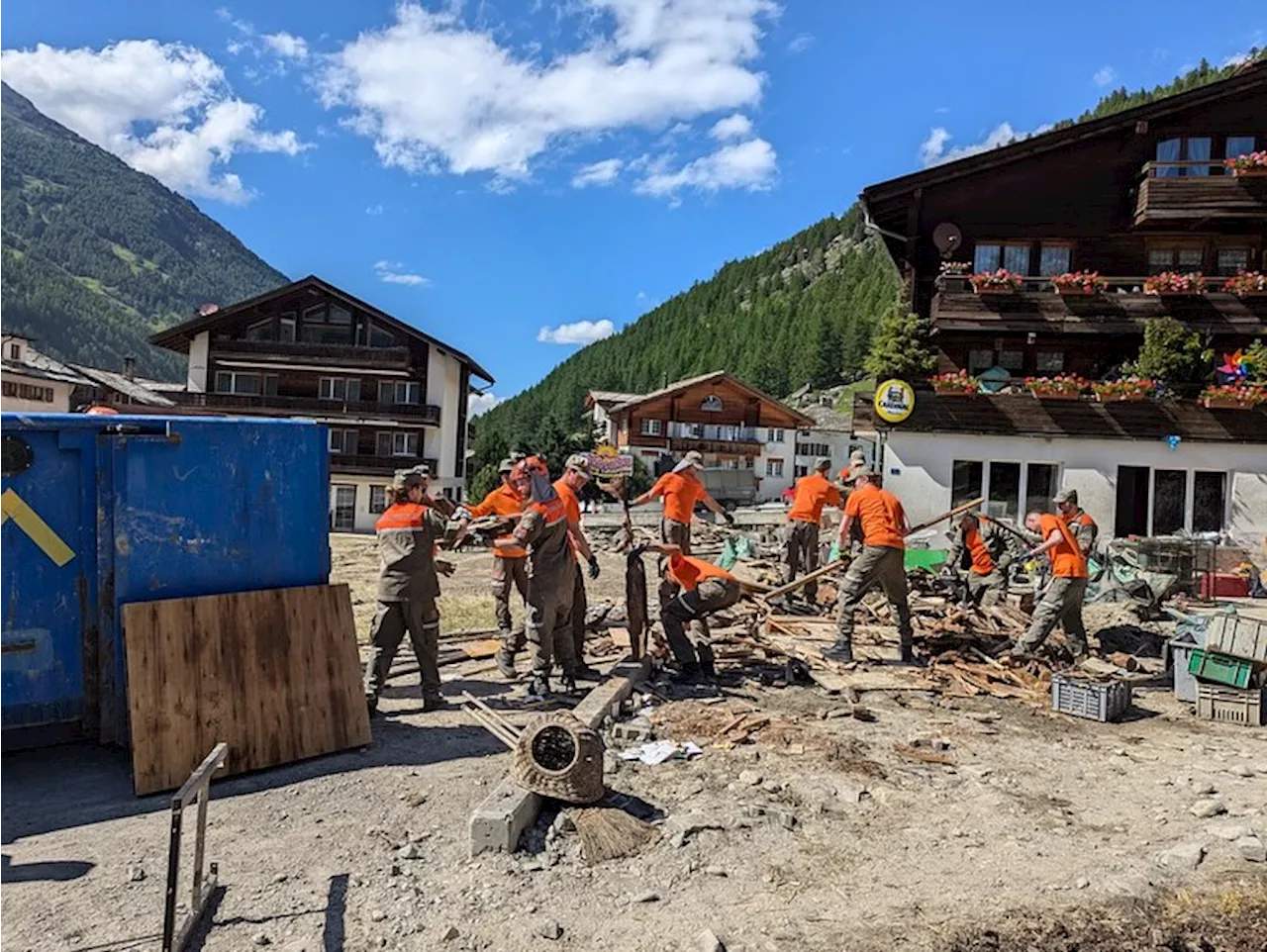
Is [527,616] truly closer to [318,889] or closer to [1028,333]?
[318,889]

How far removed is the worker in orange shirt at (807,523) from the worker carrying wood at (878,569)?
9.85 feet

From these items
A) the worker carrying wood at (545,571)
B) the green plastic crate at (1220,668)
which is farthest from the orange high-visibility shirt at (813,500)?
the worker carrying wood at (545,571)

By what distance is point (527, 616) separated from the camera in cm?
793

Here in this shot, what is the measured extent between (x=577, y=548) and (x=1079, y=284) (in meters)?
17.5

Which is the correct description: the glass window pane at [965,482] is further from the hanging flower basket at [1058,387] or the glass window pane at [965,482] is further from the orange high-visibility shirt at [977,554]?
the orange high-visibility shirt at [977,554]

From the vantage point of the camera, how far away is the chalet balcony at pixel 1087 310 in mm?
20984

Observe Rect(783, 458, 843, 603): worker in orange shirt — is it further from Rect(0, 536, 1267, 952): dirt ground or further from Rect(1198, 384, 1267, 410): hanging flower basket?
Rect(1198, 384, 1267, 410): hanging flower basket

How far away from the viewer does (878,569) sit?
9.61 m

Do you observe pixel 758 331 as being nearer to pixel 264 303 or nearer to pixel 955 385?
pixel 264 303

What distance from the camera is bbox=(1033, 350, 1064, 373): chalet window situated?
73.9 ft

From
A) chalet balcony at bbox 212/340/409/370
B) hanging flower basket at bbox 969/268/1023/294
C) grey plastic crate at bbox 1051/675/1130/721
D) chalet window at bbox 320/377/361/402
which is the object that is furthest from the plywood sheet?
chalet window at bbox 320/377/361/402

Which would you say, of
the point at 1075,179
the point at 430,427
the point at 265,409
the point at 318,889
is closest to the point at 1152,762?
the point at 318,889

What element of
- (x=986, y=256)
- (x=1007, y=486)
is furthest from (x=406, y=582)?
(x=986, y=256)

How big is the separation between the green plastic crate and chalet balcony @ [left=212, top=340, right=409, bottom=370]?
3819 cm
